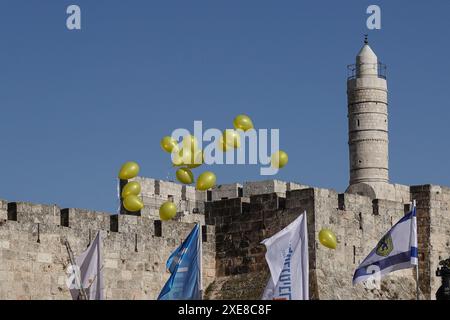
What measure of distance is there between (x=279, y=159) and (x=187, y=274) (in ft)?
20.5

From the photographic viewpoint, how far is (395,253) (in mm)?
31609

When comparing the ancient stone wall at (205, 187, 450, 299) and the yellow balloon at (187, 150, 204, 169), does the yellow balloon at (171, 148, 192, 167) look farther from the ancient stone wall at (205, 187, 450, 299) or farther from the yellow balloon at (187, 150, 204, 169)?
the ancient stone wall at (205, 187, 450, 299)

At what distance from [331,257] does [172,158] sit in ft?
15.1

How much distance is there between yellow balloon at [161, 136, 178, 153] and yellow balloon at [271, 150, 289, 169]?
2.24 meters

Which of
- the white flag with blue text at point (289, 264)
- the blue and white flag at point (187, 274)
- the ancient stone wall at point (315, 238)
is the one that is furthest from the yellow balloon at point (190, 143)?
the white flag with blue text at point (289, 264)

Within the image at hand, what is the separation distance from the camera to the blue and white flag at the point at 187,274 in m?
31.1

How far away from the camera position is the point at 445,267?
1625 inches

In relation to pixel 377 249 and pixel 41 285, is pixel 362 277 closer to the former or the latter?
pixel 377 249

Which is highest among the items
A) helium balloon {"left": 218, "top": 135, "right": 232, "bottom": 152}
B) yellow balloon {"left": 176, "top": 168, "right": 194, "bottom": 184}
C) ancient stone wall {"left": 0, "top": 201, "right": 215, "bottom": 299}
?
helium balloon {"left": 218, "top": 135, "right": 232, "bottom": 152}

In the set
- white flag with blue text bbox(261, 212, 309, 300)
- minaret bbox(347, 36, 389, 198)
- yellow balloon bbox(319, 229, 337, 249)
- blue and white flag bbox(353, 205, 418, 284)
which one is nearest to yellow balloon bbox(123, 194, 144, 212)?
yellow balloon bbox(319, 229, 337, 249)

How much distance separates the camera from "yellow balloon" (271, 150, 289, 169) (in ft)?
121

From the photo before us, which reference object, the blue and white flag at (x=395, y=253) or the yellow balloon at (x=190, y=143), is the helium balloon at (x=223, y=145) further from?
the blue and white flag at (x=395, y=253)

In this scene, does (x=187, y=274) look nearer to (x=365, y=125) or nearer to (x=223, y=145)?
(x=223, y=145)
